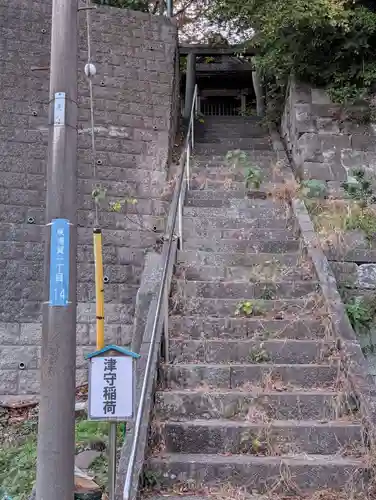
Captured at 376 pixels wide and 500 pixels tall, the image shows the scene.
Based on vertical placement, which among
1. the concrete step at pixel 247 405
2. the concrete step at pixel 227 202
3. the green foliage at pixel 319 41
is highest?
the green foliage at pixel 319 41

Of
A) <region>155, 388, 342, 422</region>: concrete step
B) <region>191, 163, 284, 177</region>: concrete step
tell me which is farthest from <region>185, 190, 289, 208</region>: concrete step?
<region>155, 388, 342, 422</region>: concrete step

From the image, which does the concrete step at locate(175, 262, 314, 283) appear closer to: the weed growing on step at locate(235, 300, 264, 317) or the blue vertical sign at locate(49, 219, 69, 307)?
the weed growing on step at locate(235, 300, 264, 317)

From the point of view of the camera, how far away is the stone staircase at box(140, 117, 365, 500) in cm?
375

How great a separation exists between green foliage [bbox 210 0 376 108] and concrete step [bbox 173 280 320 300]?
14.9ft

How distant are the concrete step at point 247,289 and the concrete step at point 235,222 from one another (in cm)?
153

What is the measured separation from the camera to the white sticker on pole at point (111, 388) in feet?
9.62

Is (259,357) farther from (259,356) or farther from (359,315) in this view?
(359,315)

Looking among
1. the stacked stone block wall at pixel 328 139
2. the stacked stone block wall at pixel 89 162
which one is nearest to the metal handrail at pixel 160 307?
the stacked stone block wall at pixel 89 162

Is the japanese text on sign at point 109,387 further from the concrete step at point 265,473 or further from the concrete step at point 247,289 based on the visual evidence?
the concrete step at point 247,289

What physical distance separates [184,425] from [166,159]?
17.9 ft

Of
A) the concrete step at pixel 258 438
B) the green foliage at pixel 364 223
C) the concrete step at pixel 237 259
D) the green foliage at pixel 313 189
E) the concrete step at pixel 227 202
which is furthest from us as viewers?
the green foliage at pixel 313 189

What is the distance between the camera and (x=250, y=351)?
494 cm

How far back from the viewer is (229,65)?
15258 millimetres

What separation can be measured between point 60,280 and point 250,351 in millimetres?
2467
